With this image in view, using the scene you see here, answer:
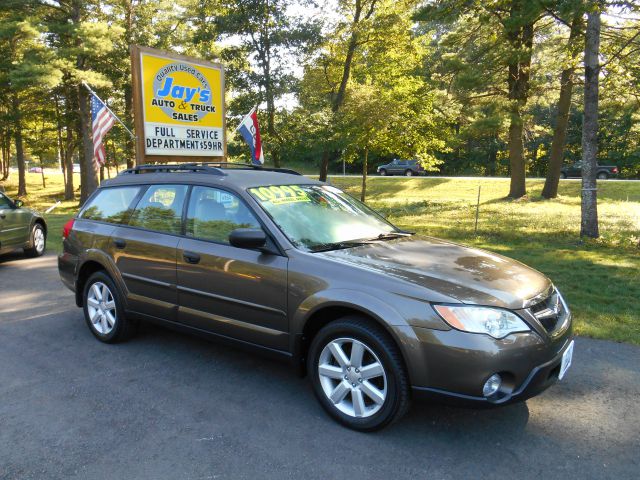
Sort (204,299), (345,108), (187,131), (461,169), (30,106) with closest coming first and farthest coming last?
(204,299), (187,131), (345,108), (30,106), (461,169)

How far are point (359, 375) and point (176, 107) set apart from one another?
7.59 metres

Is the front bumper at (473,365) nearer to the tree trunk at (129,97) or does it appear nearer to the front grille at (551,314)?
the front grille at (551,314)

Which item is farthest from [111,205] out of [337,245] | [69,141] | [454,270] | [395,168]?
[395,168]

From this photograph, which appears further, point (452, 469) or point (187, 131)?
point (187, 131)

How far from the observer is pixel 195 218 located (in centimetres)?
422

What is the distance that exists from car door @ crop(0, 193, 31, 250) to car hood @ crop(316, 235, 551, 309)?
25.9ft

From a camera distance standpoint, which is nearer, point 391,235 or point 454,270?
point 454,270

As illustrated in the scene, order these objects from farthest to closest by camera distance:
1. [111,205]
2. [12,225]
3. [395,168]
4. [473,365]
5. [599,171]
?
[395,168] → [599,171] → [12,225] → [111,205] → [473,365]

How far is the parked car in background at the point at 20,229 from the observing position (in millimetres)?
9039

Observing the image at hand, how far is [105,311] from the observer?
4938 millimetres

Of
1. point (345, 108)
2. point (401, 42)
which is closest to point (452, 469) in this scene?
point (345, 108)

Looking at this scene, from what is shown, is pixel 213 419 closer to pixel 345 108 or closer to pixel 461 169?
pixel 345 108

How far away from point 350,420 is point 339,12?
20.9m

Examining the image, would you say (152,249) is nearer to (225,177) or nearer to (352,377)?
(225,177)
